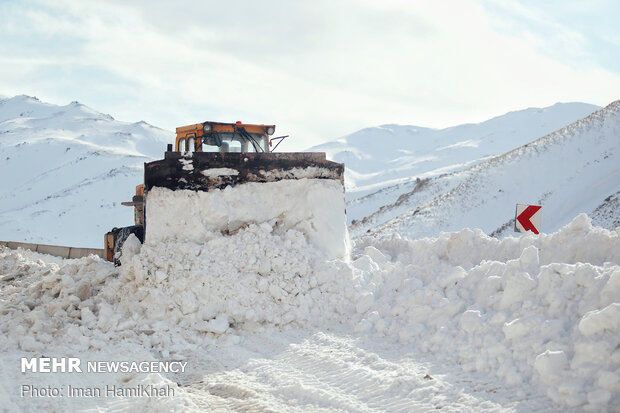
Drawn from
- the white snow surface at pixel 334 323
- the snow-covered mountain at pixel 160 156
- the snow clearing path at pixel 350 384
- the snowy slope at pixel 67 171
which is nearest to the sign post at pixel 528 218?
the white snow surface at pixel 334 323

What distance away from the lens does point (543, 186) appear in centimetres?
1967

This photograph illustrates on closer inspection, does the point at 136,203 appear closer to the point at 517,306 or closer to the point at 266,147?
the point at 266,147

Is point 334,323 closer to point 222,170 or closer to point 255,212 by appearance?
point 255,212

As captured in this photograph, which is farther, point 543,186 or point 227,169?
point 543,186

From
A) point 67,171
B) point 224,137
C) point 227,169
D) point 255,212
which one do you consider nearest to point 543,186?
point 224,137

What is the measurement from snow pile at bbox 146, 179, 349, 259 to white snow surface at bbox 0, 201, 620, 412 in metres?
0.10

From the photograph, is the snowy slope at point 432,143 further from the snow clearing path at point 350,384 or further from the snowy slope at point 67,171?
the snow clearing path at point 350,384

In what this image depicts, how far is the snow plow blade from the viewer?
732 cm

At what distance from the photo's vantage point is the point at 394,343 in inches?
222

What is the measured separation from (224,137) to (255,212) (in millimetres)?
A: 2502

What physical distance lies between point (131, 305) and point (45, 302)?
1.03m

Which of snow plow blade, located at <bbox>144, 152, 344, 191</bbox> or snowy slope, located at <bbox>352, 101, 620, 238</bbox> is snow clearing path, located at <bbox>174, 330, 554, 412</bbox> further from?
snowy slope, located at <bbox>352, 101, 620, 238</bbox>

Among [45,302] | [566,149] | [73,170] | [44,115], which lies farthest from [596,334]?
[44,115]

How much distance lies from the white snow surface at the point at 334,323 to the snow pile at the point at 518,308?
0.04ft
